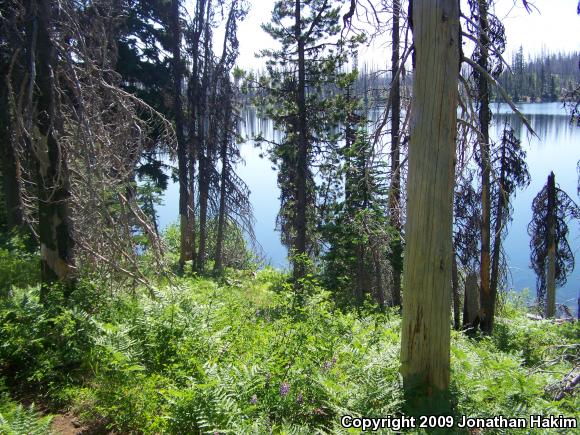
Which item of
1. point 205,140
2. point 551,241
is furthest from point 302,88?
point 551,241

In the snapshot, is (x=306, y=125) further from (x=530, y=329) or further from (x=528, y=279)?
(x=528, y=279)

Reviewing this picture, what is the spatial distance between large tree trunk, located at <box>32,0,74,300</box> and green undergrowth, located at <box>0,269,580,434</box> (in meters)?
0.48

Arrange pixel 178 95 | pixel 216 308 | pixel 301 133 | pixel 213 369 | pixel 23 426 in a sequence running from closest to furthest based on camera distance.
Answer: pixel 23 426 → pixel 213 369 → pixel 216 308 → pixel 301 133 → pixel 178 95

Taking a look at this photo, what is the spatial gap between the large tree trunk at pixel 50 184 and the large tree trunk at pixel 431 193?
4275 millimetres

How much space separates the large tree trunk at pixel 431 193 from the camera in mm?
3760

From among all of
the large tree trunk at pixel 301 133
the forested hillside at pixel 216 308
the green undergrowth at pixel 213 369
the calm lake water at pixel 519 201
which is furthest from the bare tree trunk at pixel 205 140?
the green undergrowth at pixel 213 369

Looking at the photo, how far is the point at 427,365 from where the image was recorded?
3.98 meters

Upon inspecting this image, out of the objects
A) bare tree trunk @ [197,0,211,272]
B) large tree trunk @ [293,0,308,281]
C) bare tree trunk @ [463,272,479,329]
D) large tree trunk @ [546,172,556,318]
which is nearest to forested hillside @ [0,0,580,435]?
bare tree trunk @ [463,272,479,329]

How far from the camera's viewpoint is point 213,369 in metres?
4.01

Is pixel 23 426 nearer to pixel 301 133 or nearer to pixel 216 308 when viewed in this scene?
pixel 216 308

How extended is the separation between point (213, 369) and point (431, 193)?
2.35 meters

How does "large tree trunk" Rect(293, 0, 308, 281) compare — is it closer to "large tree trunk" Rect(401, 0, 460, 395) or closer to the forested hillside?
the forested hillside

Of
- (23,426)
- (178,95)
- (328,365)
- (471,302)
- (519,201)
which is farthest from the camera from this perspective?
(519,201)

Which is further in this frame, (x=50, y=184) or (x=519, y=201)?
(x=519, y=201)
